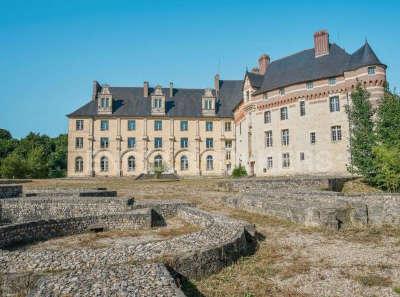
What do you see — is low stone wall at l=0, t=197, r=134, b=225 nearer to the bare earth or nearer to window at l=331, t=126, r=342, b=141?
the bare earth

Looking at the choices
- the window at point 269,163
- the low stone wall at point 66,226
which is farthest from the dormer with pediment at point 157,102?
the low stone wall at point 66,226

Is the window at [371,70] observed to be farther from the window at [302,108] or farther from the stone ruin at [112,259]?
the stone ruin at [112,259]

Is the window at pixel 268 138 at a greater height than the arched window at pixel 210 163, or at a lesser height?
greater

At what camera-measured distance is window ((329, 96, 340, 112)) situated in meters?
31.8

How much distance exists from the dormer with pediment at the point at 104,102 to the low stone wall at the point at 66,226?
33521 mm

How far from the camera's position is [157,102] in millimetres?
44812

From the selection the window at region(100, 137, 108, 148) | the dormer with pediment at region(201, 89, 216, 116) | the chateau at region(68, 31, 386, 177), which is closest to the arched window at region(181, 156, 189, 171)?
the chateau at region(68, 31, 386, 177)

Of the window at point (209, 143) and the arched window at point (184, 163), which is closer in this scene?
the arched window at point (184, 163)

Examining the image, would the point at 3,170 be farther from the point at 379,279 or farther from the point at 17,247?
the point at 379,279

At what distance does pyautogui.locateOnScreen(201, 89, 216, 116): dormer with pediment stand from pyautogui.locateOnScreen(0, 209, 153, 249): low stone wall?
33.6m

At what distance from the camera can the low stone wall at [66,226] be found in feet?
31.4

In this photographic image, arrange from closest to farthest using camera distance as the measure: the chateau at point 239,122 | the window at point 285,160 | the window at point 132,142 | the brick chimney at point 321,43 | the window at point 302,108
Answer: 1. the chateau at point 239,122
2. the window at point 302,108
3. the brick chimney at point 321,43
4. the window at point 285,160
5. the window at point 132,142

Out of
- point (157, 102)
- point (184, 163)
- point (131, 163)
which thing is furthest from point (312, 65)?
point (131, 163)

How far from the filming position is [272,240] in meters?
9.32
